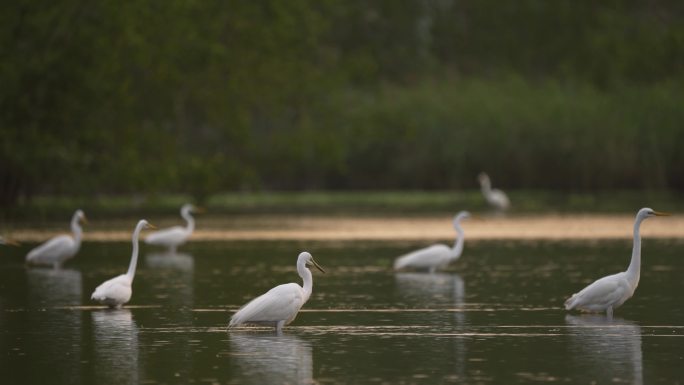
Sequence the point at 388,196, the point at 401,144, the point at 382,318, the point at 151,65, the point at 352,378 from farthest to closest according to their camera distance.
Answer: the point at 401,144 < the point at 388,196 < the point at 151,65 < the point at 382,318 < the point at 352,378

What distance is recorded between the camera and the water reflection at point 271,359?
12.6m

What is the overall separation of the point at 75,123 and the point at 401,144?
2214 centimetres

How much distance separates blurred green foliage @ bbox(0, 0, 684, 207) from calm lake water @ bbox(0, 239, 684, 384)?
19699 millimetres

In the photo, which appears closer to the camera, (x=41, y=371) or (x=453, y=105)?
(x=41, y=371)

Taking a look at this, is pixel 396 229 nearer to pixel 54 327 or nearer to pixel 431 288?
pixel 431 288

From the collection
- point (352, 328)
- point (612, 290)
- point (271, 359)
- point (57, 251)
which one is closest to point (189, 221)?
point (57, 251)

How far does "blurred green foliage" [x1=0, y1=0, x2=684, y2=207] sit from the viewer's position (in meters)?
46.7

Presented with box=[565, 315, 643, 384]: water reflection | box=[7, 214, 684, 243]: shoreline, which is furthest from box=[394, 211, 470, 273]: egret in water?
box=[7, 214, 684, 243]: shoreline

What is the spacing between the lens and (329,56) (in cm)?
7056

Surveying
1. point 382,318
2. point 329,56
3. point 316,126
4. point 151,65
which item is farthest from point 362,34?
point 382,318

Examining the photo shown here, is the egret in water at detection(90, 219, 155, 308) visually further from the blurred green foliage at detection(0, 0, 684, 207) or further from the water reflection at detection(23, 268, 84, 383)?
the blurred green foliage at detection(0, 0, 684, 207)

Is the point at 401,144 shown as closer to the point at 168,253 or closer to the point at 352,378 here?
the point at 168,253

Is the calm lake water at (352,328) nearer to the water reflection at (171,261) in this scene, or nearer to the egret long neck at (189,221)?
the water reflection at (171,261)

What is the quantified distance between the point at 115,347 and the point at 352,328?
2.89 meters
